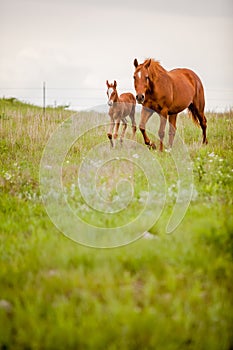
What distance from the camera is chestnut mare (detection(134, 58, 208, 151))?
677 cm

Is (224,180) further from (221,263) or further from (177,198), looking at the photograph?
(221,263)

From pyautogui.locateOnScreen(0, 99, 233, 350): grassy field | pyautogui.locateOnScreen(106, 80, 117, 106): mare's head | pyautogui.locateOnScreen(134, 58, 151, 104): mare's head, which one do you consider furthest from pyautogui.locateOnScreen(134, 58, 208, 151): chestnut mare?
pyautogui.locateOnScreen(0, 99, 233, 350): grassy field

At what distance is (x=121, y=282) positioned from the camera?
10.8 feet

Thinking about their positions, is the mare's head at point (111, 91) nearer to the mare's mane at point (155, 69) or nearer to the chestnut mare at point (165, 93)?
the chestnut mare at point (165, 93)

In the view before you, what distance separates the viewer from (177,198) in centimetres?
489

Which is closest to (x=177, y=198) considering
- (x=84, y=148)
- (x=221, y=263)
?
(x=221, y=263)

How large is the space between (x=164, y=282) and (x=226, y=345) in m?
0.61

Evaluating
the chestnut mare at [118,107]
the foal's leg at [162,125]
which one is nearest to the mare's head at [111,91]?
the chestnut mare at [118,107]

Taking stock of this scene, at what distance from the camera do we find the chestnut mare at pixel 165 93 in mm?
6773

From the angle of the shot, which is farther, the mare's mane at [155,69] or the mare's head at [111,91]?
the mare's head at [111,91]

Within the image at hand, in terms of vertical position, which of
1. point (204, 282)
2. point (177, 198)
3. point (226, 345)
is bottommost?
point (226, 345)

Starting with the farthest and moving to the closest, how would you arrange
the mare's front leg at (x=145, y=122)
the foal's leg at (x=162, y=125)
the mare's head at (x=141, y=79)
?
the foal's leg at (x=162, y=125) → the mare's front leg at (x=145, y=122) → the mare's head at (x=141, y=79)

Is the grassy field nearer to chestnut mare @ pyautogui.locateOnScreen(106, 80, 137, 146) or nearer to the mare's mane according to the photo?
the mare's mane

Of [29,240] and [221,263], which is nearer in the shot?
[221,263]
